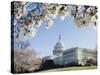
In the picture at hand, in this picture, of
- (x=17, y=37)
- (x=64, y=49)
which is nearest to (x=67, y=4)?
(x=64, y=49)

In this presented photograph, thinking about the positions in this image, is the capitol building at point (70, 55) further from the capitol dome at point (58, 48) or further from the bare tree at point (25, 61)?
the bare tree at point (25, 61)

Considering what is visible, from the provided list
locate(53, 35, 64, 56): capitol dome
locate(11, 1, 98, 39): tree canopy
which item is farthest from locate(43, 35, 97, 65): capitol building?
locate(11, 1, 98, 39): tree canopy

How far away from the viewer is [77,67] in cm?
239

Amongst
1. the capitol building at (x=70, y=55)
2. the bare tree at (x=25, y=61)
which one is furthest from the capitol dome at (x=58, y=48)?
the bare tree at (x=25, y=61)

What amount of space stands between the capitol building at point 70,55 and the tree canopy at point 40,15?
0.25 m

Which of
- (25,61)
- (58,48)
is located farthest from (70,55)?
(25,61)

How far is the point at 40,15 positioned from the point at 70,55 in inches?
20.6

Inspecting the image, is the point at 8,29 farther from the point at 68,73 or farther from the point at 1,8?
the point at 68,73

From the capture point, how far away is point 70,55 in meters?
2.35

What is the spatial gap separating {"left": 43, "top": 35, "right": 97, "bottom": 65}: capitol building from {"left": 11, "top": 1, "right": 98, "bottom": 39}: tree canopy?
0.83 ft

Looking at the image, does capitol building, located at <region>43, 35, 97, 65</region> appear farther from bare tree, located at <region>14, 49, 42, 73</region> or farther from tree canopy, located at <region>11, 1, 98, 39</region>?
tree canopy, located at <region>11, 1, 98, 39</region>

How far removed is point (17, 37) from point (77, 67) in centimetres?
73

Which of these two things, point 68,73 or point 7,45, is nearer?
point 7,45

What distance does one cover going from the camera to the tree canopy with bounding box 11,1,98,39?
7.04 ft
